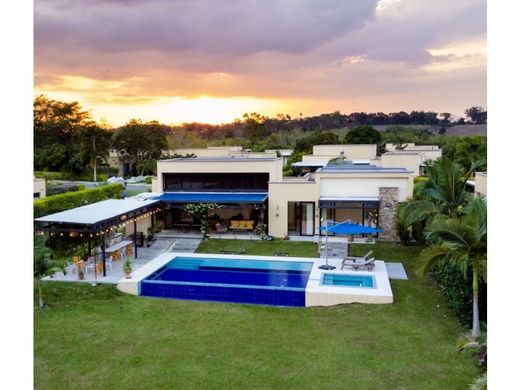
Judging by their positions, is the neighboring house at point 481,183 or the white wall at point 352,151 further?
the white wall at point 352,151

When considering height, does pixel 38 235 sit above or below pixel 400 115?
below

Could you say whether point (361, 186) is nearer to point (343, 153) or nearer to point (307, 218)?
point (307, 218)

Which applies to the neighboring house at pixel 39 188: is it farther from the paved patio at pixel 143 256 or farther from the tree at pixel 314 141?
the tree at pixel 314 141

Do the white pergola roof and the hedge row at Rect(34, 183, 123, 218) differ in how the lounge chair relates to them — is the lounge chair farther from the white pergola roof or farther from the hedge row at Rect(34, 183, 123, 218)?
the hedge row at Rect(34, 183, 123, 218)

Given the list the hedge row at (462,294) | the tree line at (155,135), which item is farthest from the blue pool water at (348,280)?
the tree line at (155,135)
